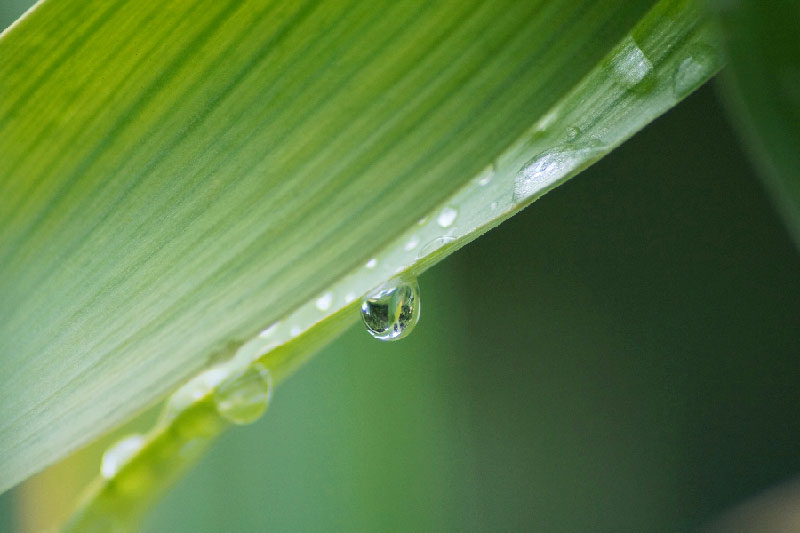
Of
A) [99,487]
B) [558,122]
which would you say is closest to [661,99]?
[558,122]

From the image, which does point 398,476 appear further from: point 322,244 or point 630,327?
point 322,244

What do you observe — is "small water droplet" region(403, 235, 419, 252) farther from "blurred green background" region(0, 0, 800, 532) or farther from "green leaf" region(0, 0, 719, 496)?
"blurred green background" region(0, 0, 800, 532)

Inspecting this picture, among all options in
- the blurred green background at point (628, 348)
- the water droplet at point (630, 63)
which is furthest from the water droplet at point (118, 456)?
the blurred green background at point (628, 348)

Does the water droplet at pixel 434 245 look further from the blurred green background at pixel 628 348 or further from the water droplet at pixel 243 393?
the blurred green background at pixel 628 348

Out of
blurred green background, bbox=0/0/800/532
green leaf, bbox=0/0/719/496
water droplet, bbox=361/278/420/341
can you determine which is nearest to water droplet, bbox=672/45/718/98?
green leaf, bbox=0/0/719/496

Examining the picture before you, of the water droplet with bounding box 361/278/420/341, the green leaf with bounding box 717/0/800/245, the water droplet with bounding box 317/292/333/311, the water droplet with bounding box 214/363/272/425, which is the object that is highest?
the water droplet with bounding box 361/278/420/341

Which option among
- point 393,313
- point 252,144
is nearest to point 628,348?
point 393,313
